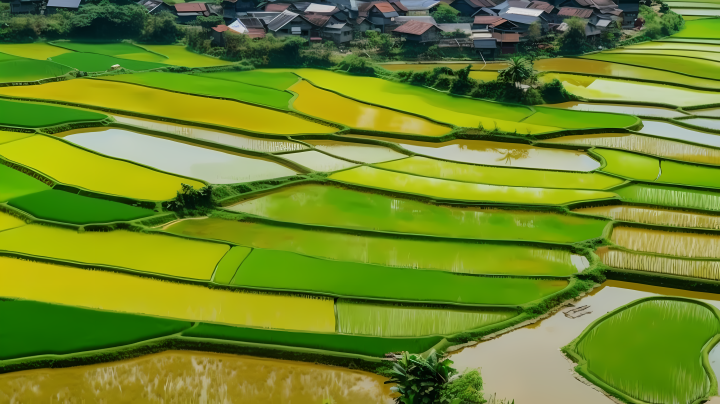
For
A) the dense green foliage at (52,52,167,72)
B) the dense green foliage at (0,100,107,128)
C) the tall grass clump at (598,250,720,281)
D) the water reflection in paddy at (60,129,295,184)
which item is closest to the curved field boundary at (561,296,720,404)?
the tall grass clump at (598,250,720,281)

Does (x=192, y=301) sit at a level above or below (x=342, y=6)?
below

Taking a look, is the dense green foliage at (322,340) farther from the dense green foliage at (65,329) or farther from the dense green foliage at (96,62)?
the dense green foliage at (96,62)

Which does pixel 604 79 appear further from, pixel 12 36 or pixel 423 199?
pixel 12 36

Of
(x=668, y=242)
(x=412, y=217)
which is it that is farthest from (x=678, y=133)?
(x=412, y=217)

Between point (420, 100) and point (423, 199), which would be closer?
point (423, 199)

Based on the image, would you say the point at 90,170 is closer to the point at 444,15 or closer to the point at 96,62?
the point at 96,62

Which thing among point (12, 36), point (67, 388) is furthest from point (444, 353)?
point (12, 36)
